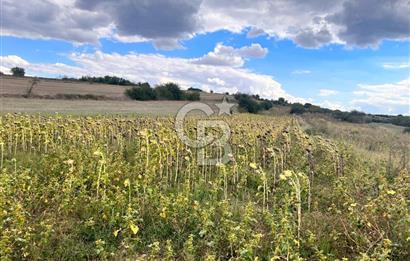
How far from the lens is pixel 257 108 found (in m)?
47.2

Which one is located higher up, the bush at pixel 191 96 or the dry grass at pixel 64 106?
the bush at pixel 191 96

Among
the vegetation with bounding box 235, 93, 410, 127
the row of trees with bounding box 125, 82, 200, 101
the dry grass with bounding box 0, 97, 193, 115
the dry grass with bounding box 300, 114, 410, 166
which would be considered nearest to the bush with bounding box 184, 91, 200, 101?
the row of trees with bounding box 125, 82, 200, 101

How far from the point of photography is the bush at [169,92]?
150 feet

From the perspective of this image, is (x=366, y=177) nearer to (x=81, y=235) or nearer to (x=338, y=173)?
(x=338, y=173)

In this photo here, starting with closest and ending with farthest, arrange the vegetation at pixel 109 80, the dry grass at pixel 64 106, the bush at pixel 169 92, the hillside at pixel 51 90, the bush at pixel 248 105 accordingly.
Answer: the dry grass at pixel 64 106
the hillside at pixel 51 90
the bush at pixel 169 92
the bush at pixel 248 105
the vegetation at pixel 109 80

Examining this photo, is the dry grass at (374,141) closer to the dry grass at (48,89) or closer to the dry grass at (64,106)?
the dry grass at (64,106)

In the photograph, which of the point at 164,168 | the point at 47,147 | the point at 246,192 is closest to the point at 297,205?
the point at 246,192

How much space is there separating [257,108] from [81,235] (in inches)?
1716

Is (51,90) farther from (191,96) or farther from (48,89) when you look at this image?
(191,96)

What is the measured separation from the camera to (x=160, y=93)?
150 feet

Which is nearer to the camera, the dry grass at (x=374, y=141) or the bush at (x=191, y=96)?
the dry grass at (x=374, y=141)

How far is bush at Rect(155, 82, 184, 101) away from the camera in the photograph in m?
45.8

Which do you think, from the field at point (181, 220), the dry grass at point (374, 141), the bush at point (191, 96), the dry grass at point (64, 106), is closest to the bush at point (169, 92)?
the bush at point (191, 96)

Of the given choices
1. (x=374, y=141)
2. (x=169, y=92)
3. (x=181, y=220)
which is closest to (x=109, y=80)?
(x=169, y=92)
